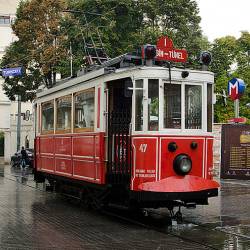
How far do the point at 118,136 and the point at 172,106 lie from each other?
1359 millimetres

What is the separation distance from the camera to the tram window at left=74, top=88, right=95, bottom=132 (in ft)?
39.9

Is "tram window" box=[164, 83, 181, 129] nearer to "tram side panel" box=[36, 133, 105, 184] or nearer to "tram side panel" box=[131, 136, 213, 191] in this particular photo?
"tram side panel" box=[131, 136, 213, 191]

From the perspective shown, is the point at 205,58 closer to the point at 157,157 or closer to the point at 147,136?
the point at 147,136

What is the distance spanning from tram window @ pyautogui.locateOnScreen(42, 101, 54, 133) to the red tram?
295 centimetres

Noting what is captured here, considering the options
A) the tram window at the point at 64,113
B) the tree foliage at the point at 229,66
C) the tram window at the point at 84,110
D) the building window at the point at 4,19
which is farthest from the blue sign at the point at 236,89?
the building window at the point at 4,19

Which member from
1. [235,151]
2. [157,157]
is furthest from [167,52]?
[235,151]

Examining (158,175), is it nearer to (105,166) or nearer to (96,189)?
(105,166)

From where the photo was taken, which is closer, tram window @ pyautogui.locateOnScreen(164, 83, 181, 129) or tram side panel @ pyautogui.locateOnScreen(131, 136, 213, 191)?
tram side panel @ pyautogui.locateOnScreen(131, 136, 213, 191)

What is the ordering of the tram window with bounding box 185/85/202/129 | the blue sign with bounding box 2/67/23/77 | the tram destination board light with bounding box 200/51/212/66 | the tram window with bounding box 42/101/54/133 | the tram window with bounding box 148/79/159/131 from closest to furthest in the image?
1. the tram window with bounding box 148/79/159/131
2. the tram window with bounding box 185/85/202/129
3. the tram destination board light with bounding box 200/51/212/66
4. the tram window with bounding box 42/101/54/133
5. the blue sign with bounding box 2/67/23/77

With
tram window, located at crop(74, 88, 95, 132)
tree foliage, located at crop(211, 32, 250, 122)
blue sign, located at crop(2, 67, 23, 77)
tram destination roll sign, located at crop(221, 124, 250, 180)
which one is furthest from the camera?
tree foliage, located at crop(211, 32, 250, 122)

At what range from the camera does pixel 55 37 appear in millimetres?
32375

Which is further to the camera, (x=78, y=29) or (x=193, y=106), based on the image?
(x=78, y=29)

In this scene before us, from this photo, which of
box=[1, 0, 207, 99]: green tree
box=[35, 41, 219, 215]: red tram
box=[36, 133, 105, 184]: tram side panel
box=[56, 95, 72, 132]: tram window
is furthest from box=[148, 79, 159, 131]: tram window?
box=[1, 0, 207, 99]: green tree

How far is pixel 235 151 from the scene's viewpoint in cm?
2120
